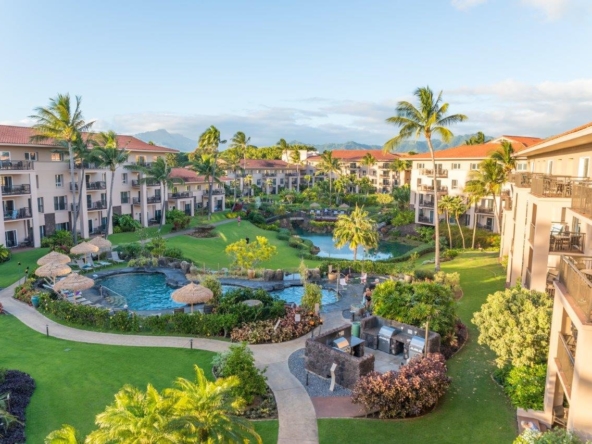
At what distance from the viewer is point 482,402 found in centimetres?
1455

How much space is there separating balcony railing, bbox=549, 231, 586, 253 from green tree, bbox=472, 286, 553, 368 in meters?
3.88

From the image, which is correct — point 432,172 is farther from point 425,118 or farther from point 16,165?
point 16,165

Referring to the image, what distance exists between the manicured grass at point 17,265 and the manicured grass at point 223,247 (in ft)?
36.7

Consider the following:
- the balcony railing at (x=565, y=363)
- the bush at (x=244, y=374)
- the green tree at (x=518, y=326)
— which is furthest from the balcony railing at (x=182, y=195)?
the balcony railing at (x=565, y=363)

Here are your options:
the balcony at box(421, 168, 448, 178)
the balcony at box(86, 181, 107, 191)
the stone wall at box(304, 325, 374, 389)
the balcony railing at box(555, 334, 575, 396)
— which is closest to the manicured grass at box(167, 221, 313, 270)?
the balcony at box(86, 181, 107, 191)

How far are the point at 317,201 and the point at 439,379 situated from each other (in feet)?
227

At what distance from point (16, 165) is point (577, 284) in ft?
138

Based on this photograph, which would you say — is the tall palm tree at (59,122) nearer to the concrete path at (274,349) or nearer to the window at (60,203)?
the window at (60,203)

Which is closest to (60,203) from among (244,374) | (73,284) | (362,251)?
(73,284)

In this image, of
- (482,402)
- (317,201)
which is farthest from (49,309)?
(317,201)

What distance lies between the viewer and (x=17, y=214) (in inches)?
1523

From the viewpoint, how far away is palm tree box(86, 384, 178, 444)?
860cm

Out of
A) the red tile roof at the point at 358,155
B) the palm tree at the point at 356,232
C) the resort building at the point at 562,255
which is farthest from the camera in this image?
the red tile roof at the point at 358,155

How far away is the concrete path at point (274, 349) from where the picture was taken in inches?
531
